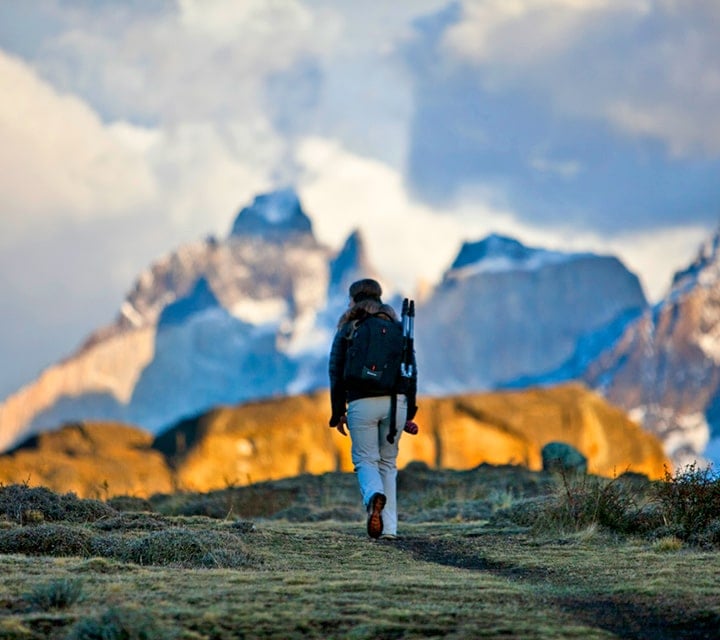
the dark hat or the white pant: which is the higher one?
the dark hat

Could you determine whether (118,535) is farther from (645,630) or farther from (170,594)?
(645,630)

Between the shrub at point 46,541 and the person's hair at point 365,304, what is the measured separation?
11.2 ft

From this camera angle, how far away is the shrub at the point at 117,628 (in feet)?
23.1

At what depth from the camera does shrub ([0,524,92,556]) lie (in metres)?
11.2

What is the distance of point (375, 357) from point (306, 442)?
10651cm

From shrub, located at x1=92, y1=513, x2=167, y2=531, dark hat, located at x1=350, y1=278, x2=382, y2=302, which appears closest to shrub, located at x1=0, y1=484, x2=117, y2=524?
shrub, located at x1=92, y1=513, x2=167, y2=531

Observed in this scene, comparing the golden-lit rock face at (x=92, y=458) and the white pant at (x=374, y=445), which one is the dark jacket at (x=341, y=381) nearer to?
the white pant at (x=374, y=445)

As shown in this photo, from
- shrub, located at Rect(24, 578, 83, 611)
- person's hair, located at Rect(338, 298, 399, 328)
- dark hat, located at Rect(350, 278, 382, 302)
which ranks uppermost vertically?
dark hat, located at Rect(350, 278, 382, 302)

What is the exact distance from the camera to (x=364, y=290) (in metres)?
13.8

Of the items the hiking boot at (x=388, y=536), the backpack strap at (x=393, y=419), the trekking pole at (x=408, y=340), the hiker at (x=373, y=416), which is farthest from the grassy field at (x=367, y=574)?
the trekking pole at (x=408, y=340)

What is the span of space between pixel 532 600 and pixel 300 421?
114m

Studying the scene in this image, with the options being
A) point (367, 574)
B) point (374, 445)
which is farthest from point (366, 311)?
point (367, 574)

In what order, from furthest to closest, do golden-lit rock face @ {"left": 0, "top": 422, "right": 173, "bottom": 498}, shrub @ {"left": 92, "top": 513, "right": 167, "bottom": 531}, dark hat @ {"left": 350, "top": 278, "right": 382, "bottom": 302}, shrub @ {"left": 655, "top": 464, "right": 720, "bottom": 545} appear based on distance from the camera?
1. golden-lit rock face @ {"left": 0, "top": 422, "right": 173, "bottom": 498}
2. dark hat @ {"left": 350, "top": 278, "right": 382, "bottom": 302}
3. shrub @ {"left": 92, "top": 513, "right": 167, "bottom": 531}
4. shrub @ {"left": 655, "top": 464, "right": 720, "bottom": 545}

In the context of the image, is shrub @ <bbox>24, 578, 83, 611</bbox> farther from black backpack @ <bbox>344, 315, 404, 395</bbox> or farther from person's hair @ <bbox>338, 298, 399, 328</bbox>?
person's hair @ <bbox>338, 298, 399, 328</bbox>
